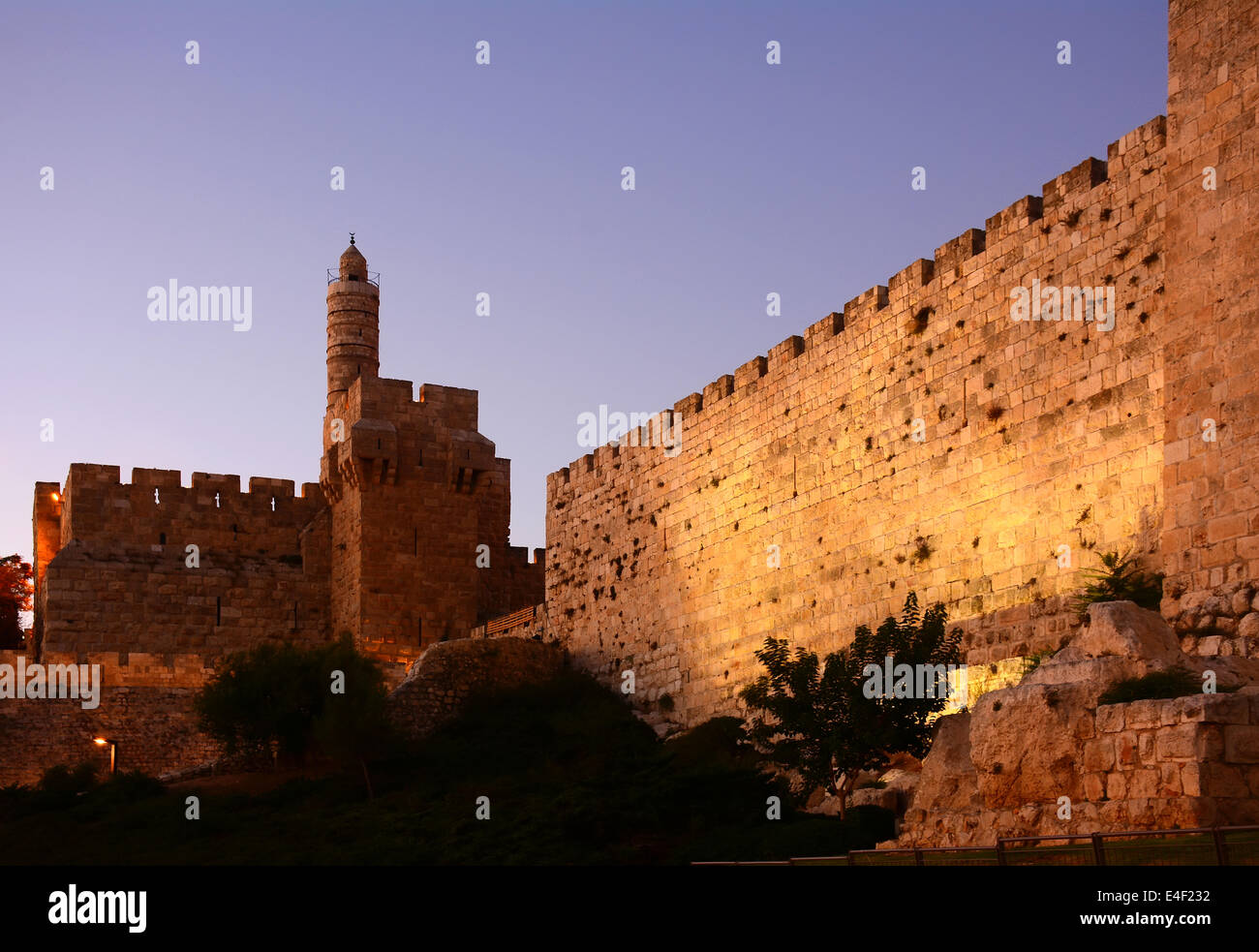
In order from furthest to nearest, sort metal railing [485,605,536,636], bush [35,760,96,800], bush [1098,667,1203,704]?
metal railing [485,605,536,636], bush [35,760,96,800], bush [1098,667,1203,704]

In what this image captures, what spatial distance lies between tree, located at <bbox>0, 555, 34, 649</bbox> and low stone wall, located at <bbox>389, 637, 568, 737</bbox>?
54.8 feet

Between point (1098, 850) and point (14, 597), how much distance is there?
33557 mm

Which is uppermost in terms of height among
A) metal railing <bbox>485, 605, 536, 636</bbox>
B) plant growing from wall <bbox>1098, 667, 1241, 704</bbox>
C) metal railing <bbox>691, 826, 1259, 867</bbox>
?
metal railing <bbox>485, 605, 536, 636</bbox>

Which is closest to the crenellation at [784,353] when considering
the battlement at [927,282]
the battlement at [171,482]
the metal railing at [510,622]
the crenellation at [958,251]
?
the battlement at [927,282]

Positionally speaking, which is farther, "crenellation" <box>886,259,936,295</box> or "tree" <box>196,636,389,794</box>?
"tree" <box>196,636,389,794</box>

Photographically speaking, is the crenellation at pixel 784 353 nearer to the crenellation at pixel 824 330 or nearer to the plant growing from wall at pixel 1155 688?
the crenellation at pixel 824 330

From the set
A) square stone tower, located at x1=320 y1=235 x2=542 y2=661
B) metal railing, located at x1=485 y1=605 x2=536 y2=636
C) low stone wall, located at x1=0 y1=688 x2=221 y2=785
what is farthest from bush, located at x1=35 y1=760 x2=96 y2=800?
metal railing, located at x1=485 y1=605 x2=536 y2=636

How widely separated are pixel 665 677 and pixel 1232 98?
443 inches

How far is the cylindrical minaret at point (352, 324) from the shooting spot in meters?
34.6

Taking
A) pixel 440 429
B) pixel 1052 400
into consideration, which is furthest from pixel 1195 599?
pixel 440 429

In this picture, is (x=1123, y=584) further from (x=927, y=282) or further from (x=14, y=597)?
(x=14, y=597)

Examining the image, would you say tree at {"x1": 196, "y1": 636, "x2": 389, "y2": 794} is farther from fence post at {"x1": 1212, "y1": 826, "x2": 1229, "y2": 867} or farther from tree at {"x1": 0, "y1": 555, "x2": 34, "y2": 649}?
tree at {"x1": 0, "y1": 555, "x2": 34, "y2": 649}

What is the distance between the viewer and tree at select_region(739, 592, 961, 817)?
13.6 metres

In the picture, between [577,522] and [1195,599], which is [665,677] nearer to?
[577,522]
